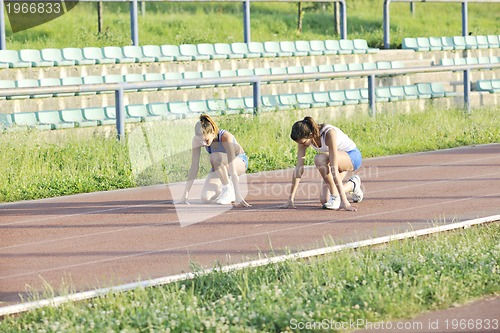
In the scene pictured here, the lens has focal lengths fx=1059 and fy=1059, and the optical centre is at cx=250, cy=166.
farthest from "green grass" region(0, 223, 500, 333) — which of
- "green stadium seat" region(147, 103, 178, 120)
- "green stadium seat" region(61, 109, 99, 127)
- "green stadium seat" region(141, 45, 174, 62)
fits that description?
"green stadium seat" region(141, 45, 174, 62)

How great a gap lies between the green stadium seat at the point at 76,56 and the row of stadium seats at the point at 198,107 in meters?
2.17

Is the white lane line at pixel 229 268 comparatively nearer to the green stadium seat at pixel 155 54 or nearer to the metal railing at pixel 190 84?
the metal railing at pixel 190 84

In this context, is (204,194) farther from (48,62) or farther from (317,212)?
(48,62)

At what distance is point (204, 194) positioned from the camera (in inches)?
494

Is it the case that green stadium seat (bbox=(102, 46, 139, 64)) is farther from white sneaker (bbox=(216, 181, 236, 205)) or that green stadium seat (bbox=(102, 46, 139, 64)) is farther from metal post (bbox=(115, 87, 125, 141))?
white sneaker (bbox=(216, 181, 236, 205))

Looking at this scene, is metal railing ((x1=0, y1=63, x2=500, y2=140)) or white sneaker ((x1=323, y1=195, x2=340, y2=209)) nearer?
white sneaker ((x1=323, y1=195, x2=340, y2=209))

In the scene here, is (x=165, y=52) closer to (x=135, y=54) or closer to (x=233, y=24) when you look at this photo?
(x=135, y=54)

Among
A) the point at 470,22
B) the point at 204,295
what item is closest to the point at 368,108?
the point at 204,295

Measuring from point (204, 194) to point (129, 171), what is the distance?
6.49 ft

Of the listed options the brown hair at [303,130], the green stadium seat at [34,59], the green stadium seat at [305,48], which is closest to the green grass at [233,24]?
the green stadium seat at [305,48]

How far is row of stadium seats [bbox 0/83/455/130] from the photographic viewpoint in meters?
17.0

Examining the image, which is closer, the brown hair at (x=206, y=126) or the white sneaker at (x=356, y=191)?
the brown hair at (x=206, y=126)

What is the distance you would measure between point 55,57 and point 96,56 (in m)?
1.08

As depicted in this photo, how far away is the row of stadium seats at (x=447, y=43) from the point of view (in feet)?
93.6
